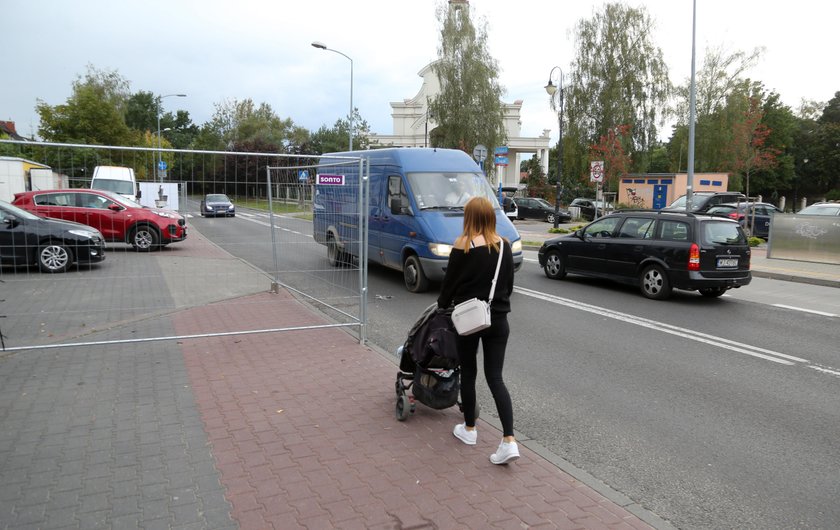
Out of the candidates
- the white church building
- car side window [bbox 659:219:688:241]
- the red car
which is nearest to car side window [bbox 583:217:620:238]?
car side window [bbox 659:219:688:241]

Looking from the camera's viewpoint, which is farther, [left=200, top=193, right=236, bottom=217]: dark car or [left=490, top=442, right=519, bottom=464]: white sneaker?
[left=200, top=193, right=236, bottom=217]: dark car

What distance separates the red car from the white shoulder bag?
4528 millimetres

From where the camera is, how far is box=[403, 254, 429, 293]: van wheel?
10.9 m

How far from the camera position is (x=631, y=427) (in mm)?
4926

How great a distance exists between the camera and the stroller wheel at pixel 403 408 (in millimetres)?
4703

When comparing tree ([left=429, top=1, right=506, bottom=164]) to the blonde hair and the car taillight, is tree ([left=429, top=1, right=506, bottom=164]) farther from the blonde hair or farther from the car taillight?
the blonde hair

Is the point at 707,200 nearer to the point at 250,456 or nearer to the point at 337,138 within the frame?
the point at 250,456

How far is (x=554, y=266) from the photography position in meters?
13.2

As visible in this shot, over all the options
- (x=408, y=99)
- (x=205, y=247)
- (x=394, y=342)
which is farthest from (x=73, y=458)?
(x=408, y=99)

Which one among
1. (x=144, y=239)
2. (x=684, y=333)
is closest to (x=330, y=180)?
(x=144, y=239)

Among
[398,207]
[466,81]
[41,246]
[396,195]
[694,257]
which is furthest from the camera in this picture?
[466,81]

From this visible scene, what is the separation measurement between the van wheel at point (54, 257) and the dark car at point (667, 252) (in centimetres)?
903

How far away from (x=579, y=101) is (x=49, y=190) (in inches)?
1658

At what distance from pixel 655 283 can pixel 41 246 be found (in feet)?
30.7
